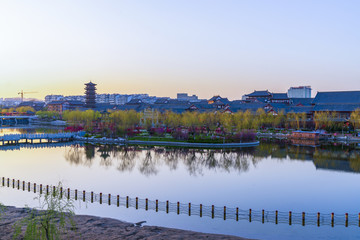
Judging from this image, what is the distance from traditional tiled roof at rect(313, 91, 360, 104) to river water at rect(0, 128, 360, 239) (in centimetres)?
2530

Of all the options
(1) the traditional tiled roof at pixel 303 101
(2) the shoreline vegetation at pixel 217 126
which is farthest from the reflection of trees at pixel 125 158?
(1) the traditional tiled roof at pixel 303 101

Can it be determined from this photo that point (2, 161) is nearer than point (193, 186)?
No

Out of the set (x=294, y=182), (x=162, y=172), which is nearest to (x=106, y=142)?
(x=162, y=172)

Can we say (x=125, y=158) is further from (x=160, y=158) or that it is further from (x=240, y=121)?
(x=240, y=121)

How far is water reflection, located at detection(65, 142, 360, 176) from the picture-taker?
29.2 metres

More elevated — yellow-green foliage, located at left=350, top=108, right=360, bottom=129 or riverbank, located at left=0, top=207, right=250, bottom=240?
yellow-green foliage, located at left=350, top=108, right=360, bottom=129

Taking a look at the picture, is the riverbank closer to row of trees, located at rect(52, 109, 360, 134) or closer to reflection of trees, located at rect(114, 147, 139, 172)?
reflection of trees, located at rect(114, 147, 139, 172)

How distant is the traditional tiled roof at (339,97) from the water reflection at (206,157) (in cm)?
2406

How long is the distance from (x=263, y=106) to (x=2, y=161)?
54503 millimetres

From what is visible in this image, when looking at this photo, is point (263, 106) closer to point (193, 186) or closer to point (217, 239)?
point (193, 186)

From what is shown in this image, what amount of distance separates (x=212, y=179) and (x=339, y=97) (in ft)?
163

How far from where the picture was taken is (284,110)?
222ft

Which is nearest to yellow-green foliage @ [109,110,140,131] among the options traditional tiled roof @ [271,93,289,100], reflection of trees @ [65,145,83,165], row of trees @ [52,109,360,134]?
row of trees @ [52,109,360,134]

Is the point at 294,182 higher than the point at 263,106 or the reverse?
the reverse
